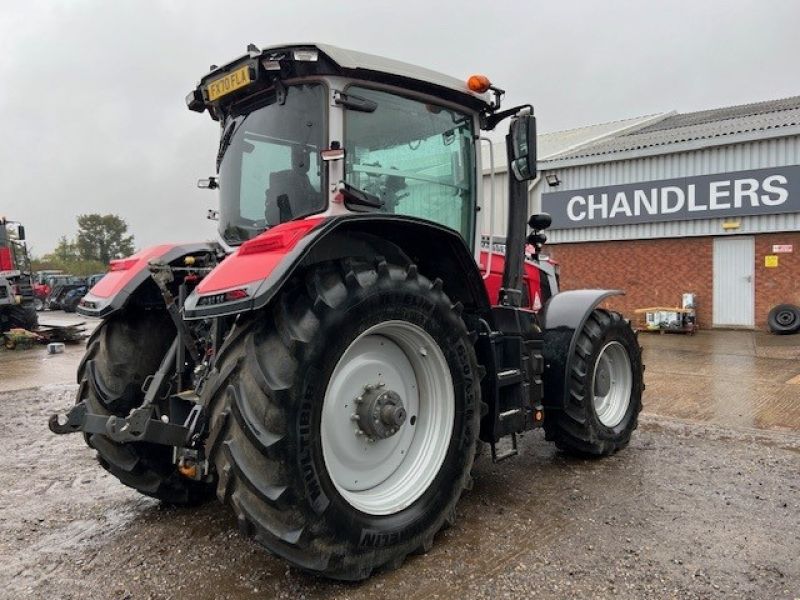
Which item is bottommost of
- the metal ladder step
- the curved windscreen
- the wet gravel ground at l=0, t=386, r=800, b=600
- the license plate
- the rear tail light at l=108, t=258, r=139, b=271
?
the wet gravel ground at l=0, t=386, r=800, b=600

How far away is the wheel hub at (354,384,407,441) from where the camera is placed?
297cm

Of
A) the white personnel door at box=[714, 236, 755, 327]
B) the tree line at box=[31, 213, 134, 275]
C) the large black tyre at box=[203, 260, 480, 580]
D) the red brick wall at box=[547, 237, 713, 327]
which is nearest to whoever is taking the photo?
the large black tyre at box=[203, 260, 480, 580]

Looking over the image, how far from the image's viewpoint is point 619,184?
1570 cm

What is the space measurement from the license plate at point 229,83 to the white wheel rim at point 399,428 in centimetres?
144

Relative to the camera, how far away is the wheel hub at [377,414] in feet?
9.73

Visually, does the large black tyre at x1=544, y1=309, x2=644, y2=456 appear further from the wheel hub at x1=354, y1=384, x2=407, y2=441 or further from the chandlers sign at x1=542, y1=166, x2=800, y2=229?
the chandlers sign at x1=542, y1=166, x2=800, y2=229

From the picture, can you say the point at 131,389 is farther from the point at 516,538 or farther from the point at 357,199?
the point at 516,538

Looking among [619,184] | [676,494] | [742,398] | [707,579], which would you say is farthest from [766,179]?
[707,579]

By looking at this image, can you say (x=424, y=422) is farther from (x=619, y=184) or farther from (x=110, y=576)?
(x=619, y=184)

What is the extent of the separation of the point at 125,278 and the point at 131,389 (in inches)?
25.3

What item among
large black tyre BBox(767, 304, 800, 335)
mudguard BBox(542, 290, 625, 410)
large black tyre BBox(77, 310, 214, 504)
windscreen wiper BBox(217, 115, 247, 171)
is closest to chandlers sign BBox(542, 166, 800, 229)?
large black tyre BBox(767, 304, 800, 335)

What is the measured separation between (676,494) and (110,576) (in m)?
3.19

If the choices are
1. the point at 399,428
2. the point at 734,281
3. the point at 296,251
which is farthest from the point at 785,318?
the point at 296,251

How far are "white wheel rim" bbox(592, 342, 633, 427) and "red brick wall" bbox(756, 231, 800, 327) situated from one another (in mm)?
11180
